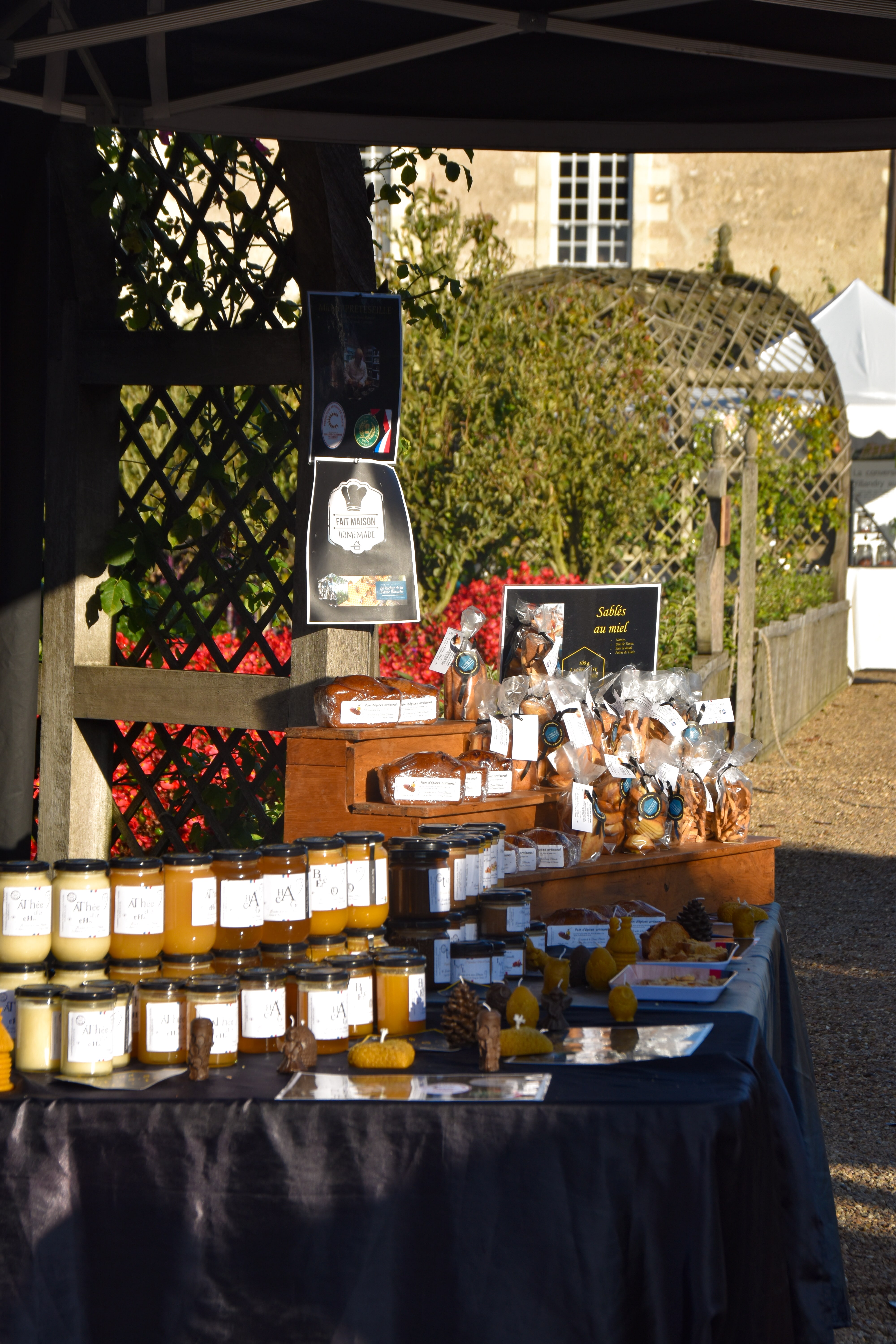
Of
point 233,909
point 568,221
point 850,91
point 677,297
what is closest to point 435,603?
point 677,297

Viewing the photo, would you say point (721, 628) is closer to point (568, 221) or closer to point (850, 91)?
point (850, 91)

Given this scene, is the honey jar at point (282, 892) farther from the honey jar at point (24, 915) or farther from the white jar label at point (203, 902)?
the honey jar at point (24, 915)

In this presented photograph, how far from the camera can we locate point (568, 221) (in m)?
18.5

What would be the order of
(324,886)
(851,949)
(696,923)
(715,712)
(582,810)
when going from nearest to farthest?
(324,886), (696,923), (582,810), (715,712), (851,949)

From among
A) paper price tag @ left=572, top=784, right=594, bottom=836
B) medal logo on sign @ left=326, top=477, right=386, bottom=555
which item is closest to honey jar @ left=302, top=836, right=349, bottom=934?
paper price tag @ left=572, top=784, right=594, bottom=836

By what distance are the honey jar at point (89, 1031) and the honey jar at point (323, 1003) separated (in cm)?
30

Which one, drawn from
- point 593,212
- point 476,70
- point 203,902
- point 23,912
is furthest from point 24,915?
point 593,212

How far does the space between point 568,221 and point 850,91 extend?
16.2 meters

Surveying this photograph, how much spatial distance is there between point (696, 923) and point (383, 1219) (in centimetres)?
123

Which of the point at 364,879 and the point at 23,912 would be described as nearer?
the point at 23,912

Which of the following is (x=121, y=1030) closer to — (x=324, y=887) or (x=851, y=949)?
(x=324, y=887)

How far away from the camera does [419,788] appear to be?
3.17 metres

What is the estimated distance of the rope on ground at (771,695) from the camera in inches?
400

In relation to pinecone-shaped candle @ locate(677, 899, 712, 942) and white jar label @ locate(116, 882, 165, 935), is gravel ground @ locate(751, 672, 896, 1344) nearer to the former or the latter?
pinecone-shaped candle @ locate(677, 899, 712, 942)
